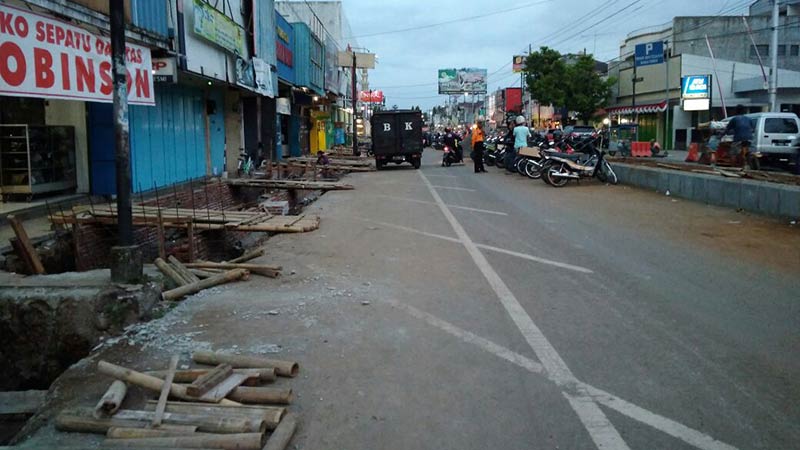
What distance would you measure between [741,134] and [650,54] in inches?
1144

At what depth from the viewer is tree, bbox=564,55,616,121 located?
57031mm

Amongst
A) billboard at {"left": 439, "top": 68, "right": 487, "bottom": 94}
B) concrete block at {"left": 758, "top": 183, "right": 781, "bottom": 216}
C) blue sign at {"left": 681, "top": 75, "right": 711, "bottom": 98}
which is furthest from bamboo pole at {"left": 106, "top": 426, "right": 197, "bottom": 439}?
billboard at {"left": 439, "top": 68, "right": 487, "bottom": 94}

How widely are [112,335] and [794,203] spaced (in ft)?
37.5

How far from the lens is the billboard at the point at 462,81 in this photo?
10181 cm

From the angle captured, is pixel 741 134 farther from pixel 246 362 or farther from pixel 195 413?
pixel 195 413

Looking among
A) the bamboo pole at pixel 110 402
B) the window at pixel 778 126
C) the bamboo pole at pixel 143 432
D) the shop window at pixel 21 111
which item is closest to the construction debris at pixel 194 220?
the shop window at pixel 21 111

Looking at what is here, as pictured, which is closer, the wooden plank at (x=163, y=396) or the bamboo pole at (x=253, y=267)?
the wooden plank at (x=163, y=396)

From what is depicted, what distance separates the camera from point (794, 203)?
1188 centimetres

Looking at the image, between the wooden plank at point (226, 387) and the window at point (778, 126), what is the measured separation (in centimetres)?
2190

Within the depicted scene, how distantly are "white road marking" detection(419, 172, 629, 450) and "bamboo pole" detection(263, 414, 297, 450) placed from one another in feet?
5.68

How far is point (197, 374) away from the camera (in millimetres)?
4406

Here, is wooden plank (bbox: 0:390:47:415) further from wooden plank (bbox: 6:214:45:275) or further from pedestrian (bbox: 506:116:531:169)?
pedestrian (bbox: 506:116:531:169)

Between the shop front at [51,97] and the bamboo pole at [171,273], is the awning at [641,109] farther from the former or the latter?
the bamboo pole at [171,273]

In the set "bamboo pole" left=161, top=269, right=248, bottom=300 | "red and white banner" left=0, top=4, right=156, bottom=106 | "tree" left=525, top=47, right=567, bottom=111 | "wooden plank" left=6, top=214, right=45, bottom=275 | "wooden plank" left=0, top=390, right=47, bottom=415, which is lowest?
"wooden plank" left=0, top=390, right=47, bottom=415
